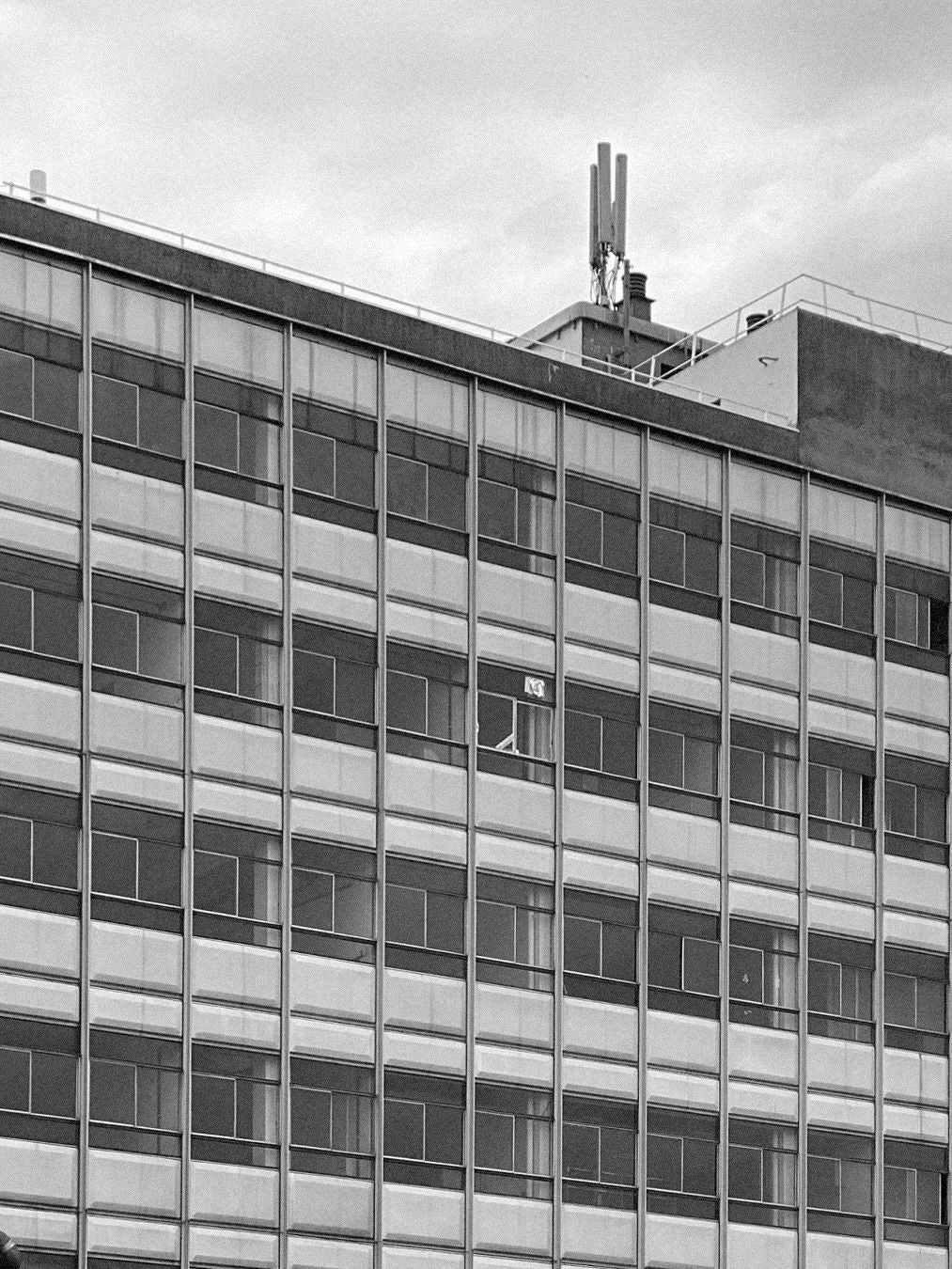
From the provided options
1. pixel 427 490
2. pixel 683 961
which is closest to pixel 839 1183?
pixel 683 961

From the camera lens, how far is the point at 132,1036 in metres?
50.1

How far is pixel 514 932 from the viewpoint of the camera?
182ft

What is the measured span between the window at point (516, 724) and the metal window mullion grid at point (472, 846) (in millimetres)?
276

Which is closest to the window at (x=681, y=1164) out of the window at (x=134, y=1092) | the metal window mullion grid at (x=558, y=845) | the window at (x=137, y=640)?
the metal window mullion grid at (x=558, y=845)

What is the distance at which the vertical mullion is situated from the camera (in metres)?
50.0

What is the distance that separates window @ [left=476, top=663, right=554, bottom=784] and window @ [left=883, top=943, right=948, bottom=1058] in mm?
10054

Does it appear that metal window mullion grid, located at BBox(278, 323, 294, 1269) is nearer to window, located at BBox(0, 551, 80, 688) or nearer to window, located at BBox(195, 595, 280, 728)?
window, located at BBox(195, 595, 280, 728)

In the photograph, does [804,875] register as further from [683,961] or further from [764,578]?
[764,578]

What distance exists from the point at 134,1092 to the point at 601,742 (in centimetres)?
1368

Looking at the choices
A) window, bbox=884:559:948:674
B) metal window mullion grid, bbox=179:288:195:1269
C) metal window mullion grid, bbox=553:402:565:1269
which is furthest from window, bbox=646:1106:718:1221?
window, bbox=884:559:948:674

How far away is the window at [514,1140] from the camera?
53.9 m

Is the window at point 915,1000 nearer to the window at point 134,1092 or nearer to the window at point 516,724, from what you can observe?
the window at point 516,724

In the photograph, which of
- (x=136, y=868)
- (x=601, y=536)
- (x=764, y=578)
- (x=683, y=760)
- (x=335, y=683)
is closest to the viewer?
(x=136, y=868)

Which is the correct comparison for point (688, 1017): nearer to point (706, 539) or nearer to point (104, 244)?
point (706, 539)
